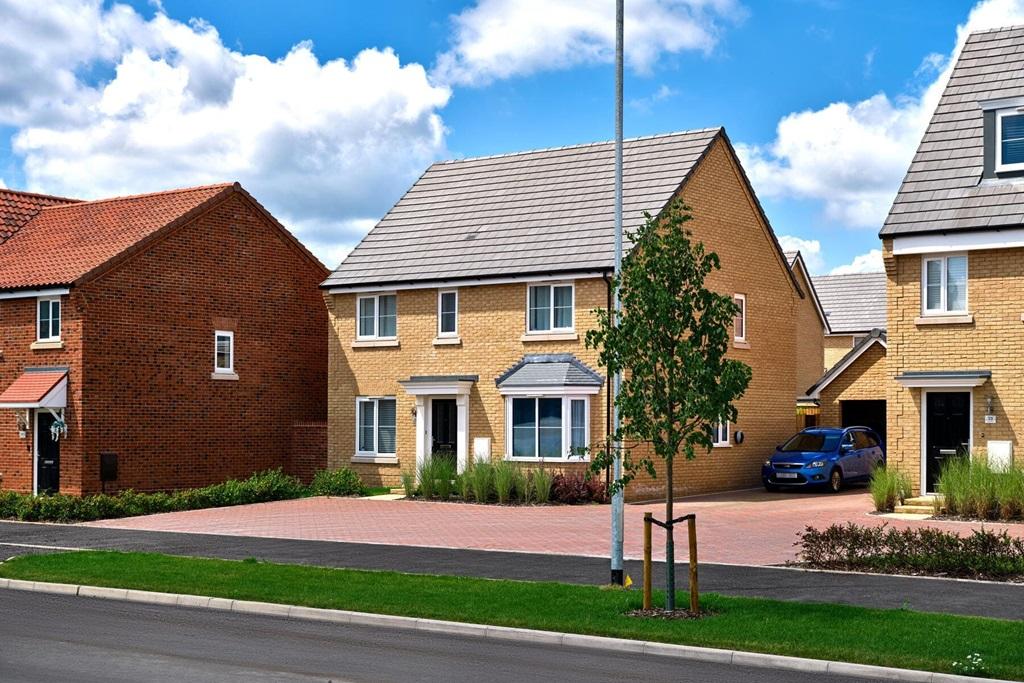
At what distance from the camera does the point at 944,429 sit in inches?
1081

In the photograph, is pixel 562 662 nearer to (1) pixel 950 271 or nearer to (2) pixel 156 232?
(1) pixel 950 271

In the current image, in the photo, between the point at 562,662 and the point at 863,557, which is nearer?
the point at 562,662

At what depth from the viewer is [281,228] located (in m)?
37.0

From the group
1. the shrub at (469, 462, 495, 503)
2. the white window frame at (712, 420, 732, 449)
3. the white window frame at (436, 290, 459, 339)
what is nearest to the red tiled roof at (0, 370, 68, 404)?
the white window frame at (436, 290, 459, 339)

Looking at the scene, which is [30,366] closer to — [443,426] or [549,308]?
[443,426]

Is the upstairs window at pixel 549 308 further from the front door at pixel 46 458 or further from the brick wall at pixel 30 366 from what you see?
the front door at pixel 46 458

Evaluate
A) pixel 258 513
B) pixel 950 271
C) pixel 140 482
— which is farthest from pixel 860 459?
pixel 140 482

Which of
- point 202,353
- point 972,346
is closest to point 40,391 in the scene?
point 202,353

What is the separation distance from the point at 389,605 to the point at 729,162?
23.1m

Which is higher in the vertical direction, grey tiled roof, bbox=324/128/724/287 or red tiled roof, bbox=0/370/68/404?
grey tiled roof, bbox=324/128/724/287

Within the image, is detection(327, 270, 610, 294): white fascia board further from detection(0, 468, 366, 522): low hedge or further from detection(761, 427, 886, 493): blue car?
detection(761, 427, 886, 493): blue car

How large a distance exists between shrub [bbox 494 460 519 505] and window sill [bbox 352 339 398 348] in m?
5.94

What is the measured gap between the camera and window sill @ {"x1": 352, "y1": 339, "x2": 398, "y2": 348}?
115 feet

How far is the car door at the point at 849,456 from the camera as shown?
111ft
